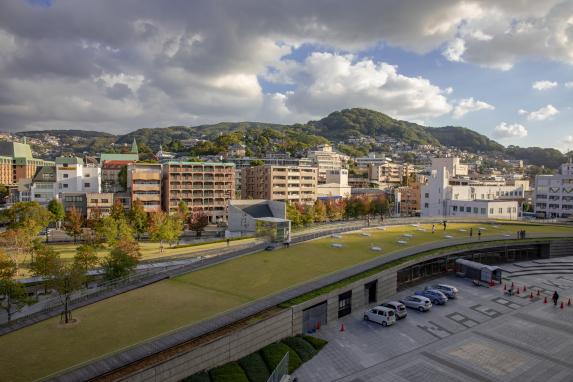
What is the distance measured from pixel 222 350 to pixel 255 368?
1752 mm

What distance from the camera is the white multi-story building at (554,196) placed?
83312mm

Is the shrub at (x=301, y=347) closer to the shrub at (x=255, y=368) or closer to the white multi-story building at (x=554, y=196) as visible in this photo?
the shrub at (x=255, y=368)

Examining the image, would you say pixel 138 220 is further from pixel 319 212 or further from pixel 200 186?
pixel 319 212

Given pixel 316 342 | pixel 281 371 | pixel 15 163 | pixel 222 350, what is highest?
pixel 15 163

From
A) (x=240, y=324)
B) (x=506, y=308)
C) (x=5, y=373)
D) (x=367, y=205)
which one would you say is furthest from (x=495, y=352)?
(x=367, y=205)

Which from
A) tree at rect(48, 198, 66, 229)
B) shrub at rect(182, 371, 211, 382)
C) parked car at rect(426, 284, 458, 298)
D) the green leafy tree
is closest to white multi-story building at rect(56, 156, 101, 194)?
tree at rect(48, 198, 66, 229)

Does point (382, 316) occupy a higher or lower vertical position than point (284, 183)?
lower

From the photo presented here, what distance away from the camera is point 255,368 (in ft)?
56.8

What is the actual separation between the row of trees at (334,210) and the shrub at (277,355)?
50.5 m

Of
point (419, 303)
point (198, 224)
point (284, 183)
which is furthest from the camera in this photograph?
point (284, 183)

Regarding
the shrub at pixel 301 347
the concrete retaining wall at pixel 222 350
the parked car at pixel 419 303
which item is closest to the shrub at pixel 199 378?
the concrete retaining wall at pixel 222 350

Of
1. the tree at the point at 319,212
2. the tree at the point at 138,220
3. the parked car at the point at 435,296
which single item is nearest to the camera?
the parked car at the point at 435,296

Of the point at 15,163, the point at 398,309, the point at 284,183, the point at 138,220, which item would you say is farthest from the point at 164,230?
the point at 15,163

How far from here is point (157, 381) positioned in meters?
14.7
